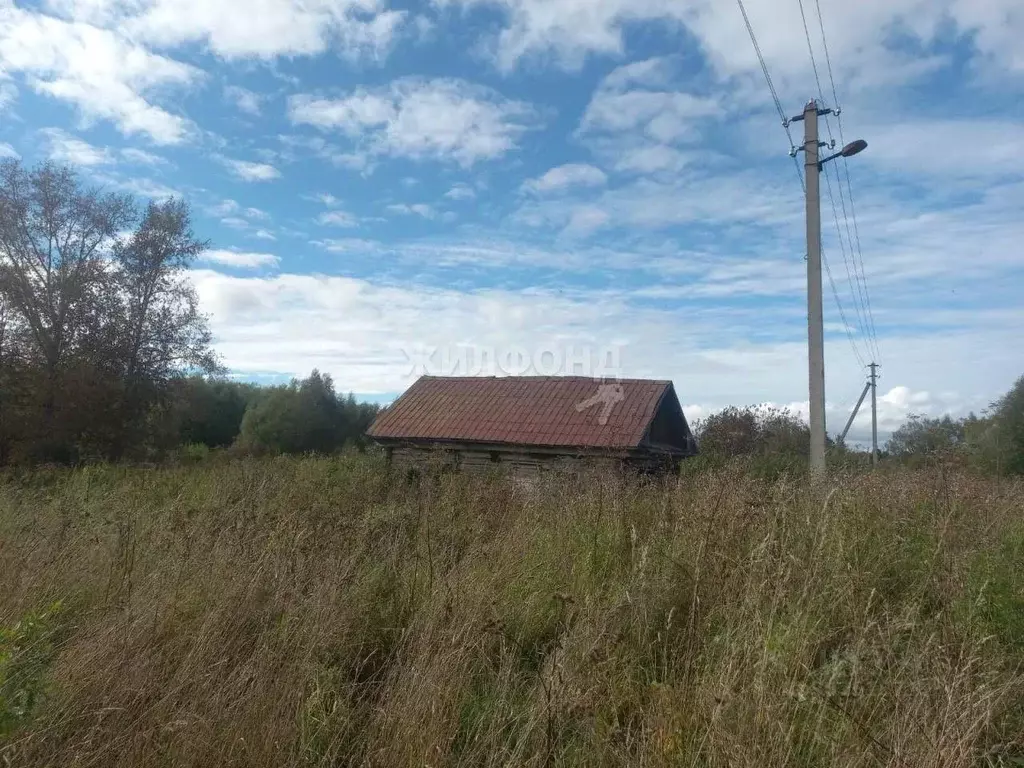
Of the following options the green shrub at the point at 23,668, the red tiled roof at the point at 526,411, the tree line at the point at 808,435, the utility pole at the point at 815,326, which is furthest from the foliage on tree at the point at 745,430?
the green shrub at the point at 23,668

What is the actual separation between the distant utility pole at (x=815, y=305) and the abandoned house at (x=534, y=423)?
5.10 meters

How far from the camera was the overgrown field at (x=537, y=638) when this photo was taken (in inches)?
85.9

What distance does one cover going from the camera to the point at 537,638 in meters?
3.27

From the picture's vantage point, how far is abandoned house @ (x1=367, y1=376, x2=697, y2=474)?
49.9ft

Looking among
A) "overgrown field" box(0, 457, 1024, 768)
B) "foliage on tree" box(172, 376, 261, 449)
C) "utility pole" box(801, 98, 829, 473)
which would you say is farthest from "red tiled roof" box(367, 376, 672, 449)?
"overgrown field" box(0, 457, 1024, 768)

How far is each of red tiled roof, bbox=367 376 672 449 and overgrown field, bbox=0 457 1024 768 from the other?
10.4 m

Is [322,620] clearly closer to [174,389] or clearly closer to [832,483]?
[832,483]

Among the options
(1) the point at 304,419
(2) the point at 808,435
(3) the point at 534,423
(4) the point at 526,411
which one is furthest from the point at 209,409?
(2) the point at 808,435

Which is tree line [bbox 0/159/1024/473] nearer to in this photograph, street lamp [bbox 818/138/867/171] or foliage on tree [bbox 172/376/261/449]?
foliage on tree [bbox 172/376/261/449]

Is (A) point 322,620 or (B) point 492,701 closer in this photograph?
(B) point 492,701

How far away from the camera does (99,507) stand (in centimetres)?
595

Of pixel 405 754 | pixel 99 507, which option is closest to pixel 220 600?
pixel 405 754

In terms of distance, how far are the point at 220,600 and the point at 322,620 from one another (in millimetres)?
647

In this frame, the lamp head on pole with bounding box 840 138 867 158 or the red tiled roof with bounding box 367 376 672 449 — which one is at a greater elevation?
the lamp head on pole with bounding box 840 138 867 158
